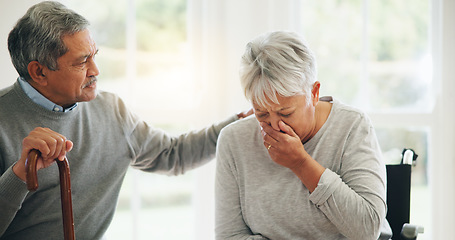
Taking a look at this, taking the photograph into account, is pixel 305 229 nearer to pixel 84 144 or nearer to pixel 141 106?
pixel 84 144

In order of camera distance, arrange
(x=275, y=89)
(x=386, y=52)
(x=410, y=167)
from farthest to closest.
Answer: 1. (x=386, y=52)
2. (x=410, y=167)
3. (x=275, y=89)

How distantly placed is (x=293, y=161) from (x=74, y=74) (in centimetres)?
83

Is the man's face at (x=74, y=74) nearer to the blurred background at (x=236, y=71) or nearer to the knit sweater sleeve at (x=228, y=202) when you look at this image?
the knit sweater sleeve at (x=228, y=202)

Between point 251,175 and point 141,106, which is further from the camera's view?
point 141,106

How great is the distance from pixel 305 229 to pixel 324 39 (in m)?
1.13

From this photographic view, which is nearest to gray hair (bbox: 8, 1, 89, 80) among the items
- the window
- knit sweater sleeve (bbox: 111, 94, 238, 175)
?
knit sweater sleeve (bbox: 111, 94, 238, 175)

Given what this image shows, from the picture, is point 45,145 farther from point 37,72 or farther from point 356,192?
point 356,192

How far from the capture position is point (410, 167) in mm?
1854

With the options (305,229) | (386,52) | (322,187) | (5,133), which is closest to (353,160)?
(322,187)

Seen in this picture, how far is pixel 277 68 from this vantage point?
155 cm

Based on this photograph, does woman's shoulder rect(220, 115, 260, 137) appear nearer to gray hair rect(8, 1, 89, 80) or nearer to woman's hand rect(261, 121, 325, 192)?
woman's hand rect(261, 121, 325, 192)

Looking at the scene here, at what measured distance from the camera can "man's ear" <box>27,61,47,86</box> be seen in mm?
1733

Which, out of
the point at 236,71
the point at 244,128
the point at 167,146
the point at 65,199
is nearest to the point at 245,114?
the point at 244,128

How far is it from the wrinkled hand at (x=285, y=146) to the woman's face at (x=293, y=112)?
19 mm
